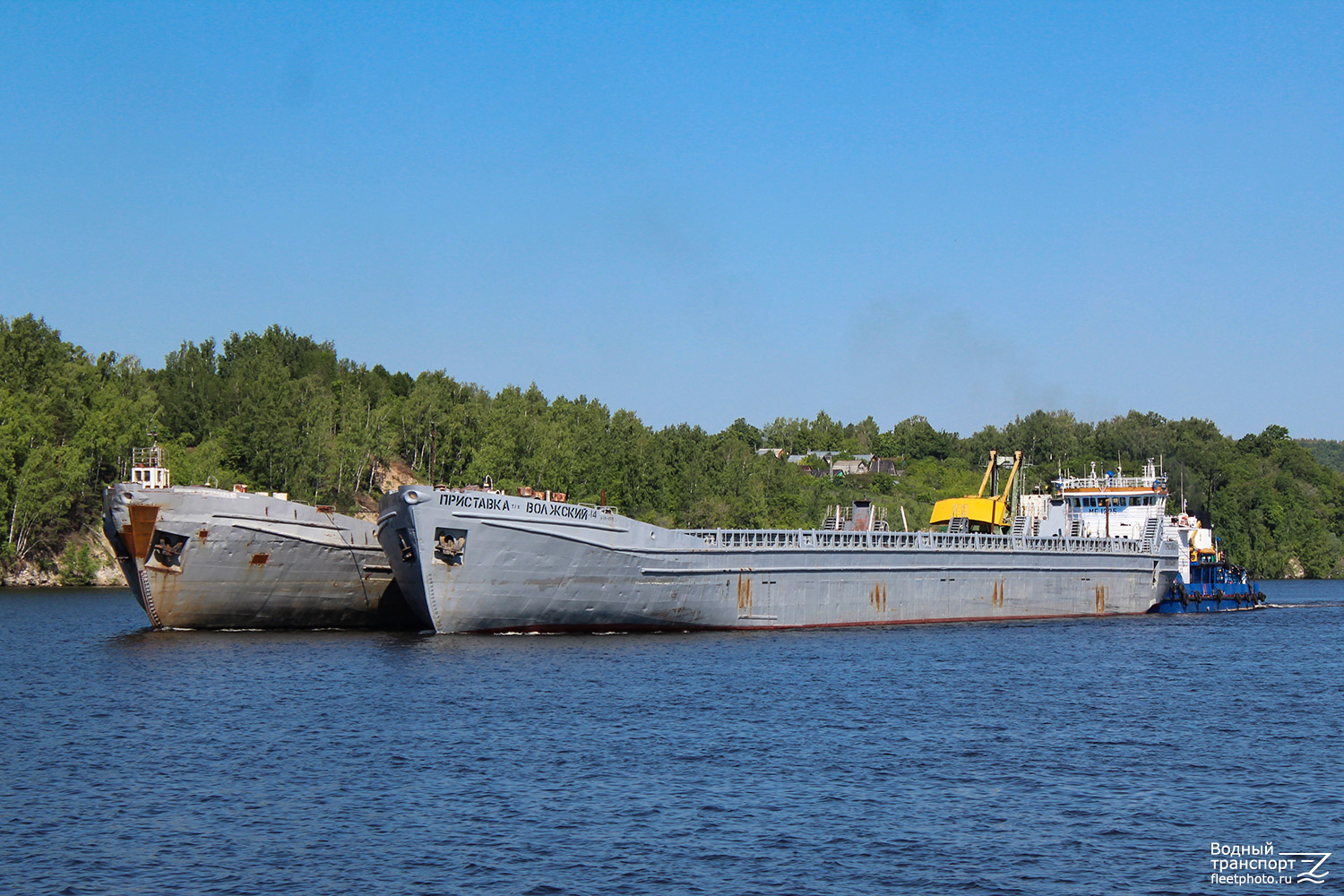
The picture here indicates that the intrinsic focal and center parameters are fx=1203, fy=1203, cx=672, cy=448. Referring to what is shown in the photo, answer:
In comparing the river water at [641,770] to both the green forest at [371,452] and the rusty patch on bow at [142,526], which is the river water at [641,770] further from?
the green forest at [371,452]

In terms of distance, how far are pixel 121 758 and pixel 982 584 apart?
4349 centimetres

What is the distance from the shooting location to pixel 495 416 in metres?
108

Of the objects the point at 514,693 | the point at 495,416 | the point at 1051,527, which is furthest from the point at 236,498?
the point at 495,416

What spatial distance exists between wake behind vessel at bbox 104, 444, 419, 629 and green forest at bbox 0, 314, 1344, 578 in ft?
99.6

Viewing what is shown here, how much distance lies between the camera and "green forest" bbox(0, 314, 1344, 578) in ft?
290

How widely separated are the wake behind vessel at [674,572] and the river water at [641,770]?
2164 millimetres

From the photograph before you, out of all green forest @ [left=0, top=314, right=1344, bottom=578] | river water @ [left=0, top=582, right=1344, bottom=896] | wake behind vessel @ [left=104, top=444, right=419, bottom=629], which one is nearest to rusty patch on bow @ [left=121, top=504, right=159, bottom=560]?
wake behind vessel @ [left=104, top=444, right=419, bottom=629]

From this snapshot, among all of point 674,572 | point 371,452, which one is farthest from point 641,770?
point 371,452

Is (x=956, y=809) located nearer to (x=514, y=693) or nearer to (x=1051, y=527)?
(x=514, y=693)

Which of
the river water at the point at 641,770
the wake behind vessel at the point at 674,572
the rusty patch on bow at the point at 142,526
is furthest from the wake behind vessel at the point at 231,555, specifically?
the wake behind vessel at the point at 674,572

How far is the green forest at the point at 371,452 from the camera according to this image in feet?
290

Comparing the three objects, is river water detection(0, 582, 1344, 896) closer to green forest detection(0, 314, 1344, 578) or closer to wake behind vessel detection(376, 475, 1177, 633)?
wake behind vessel detection(376, 475, 1177, 633)

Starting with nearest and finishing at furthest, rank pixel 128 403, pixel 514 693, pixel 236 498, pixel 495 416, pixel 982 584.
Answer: pixel 514 693 < pixel 236 498 < pixel 982 584 < pixel 128 403 < pixel 495 416

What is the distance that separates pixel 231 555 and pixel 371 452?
5853 centimetres
